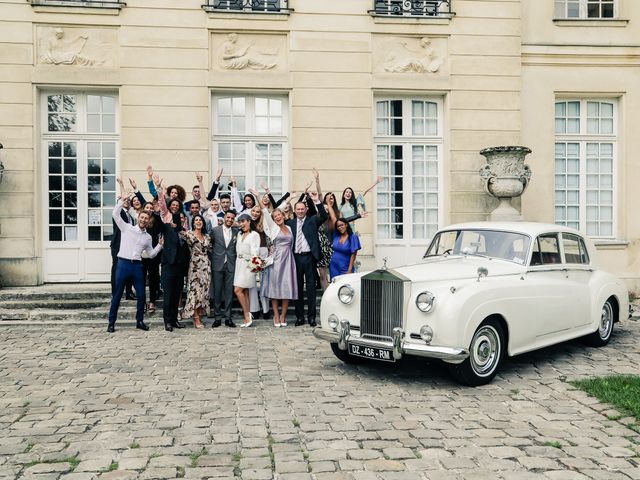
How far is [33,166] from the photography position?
12383 millimetres

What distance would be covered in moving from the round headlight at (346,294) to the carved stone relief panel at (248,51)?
7.24m

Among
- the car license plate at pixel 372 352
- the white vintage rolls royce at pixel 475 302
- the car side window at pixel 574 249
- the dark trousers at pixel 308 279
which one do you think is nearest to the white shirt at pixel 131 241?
the dark trousers at pixel 308 279

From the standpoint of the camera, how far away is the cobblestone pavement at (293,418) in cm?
435

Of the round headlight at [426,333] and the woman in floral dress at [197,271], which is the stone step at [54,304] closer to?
the woman in floral dress at [197,271]

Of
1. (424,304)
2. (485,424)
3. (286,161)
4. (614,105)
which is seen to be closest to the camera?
(485,424)

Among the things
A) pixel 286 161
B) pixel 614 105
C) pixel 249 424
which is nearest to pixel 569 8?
pixel 614 105

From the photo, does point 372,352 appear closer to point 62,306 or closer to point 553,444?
point 553,444

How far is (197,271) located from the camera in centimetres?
991

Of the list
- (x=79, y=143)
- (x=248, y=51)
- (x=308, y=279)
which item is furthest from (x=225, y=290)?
(x=248, y=51)

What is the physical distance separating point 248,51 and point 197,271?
17.4ft

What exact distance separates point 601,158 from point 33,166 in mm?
11724

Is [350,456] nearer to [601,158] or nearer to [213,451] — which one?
[213,451]

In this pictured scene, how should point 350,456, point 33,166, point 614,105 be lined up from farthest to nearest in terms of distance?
1. point 614,105
2. point 33,166
3. point 350,456

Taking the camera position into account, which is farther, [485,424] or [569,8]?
[569,8]
